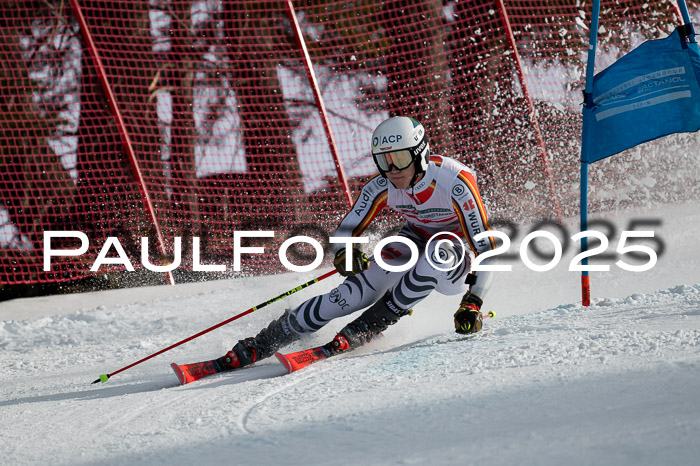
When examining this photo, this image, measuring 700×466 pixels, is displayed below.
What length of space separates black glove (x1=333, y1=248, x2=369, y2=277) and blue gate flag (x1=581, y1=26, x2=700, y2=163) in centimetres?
170

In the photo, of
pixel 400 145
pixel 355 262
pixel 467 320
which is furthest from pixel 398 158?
pixel 467 320

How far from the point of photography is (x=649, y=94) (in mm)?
4586

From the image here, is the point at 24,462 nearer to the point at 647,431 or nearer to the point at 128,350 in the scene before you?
the point at 647,431

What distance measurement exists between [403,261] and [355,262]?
0.29 metres

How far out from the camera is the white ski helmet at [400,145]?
3896 mm

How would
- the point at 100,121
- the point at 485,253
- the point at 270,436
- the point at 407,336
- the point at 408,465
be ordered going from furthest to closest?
the point at 100,121 < the point at 407,336 < the point at 485,253 < the point at 270,436 < the point at 408,465

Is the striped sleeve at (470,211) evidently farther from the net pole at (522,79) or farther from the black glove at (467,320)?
the net pole at (522,79)

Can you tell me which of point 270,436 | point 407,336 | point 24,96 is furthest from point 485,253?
point 24,96

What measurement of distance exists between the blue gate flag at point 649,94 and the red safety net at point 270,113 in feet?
9.46

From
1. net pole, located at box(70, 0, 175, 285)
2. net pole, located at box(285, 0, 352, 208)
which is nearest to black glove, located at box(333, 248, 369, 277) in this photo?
net pole, located at box(285, 0, 352, 208)

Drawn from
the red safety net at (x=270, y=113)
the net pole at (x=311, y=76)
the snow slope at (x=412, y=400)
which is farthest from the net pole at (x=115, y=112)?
the snow slope at (x=412, y=400)

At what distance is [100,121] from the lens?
7594mm

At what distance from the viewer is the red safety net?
24.7 ft

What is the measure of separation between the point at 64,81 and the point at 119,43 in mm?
668
